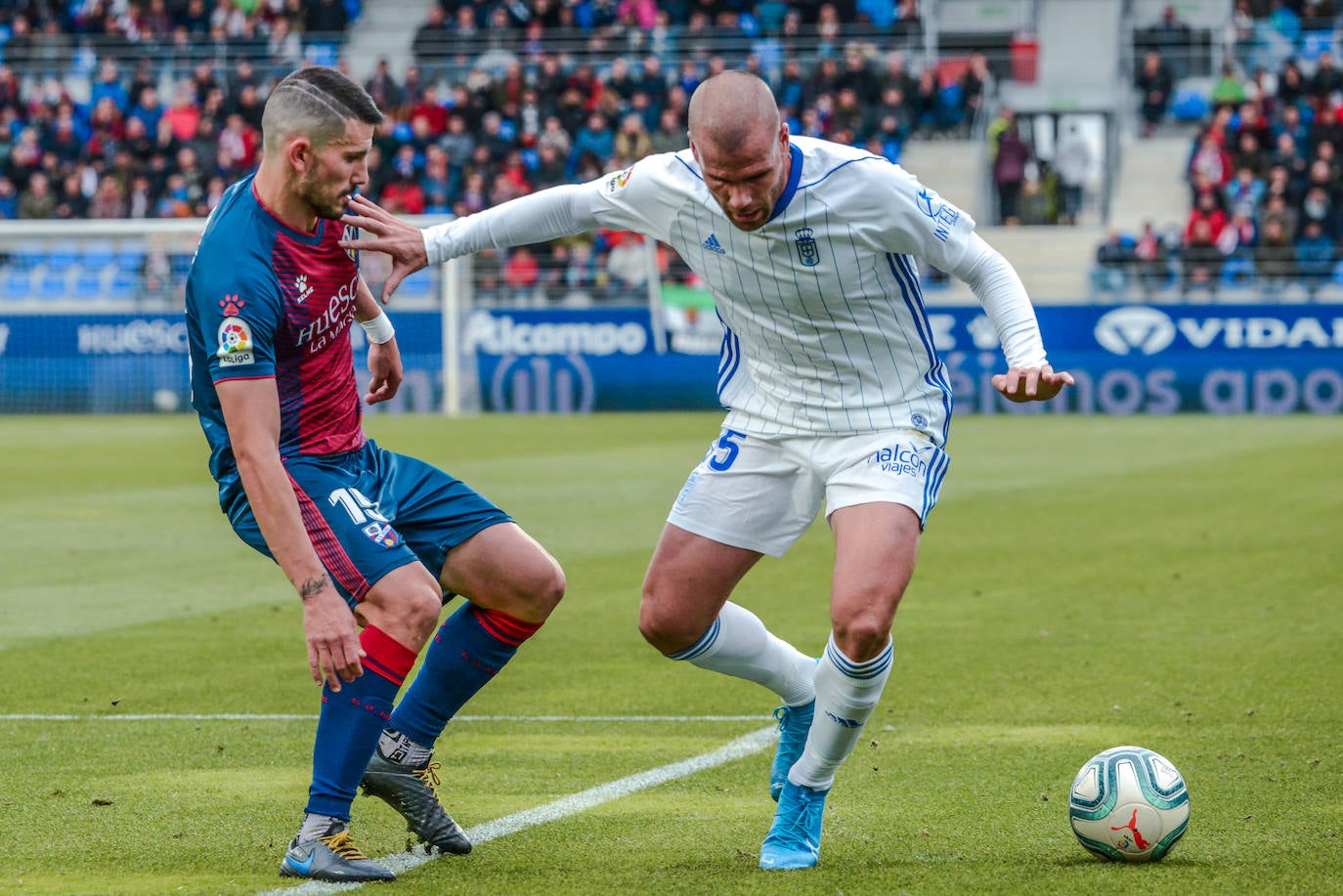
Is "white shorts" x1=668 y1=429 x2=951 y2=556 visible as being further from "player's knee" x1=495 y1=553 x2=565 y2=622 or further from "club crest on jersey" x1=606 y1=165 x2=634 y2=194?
"club crest on jersey" x1=606 y1=165 x2=634 y2=194

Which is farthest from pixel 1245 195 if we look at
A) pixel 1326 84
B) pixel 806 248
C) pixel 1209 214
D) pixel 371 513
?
pixel 371 513

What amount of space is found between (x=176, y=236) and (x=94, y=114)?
22.6 ft

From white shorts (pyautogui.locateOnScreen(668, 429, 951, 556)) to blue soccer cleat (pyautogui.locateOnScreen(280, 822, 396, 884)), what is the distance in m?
1.30

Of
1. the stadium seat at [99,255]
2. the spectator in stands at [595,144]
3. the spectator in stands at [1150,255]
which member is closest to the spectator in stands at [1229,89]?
the spectator in stands at [1150,255]

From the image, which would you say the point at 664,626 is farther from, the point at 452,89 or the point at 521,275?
the point at 452,89

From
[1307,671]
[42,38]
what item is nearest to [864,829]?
[1307,671]

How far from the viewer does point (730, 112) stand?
452cm

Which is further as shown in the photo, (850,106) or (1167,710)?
(850,106)

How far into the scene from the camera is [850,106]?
28875 millimetres

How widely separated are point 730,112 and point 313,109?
1.02 m

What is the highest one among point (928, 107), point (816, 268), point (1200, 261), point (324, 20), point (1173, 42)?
point (324, 20)

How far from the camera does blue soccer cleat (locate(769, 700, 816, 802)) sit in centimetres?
519

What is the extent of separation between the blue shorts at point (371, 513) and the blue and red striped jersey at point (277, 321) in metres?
0.08

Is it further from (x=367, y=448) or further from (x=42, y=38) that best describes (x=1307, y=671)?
(x=42, y=38)
